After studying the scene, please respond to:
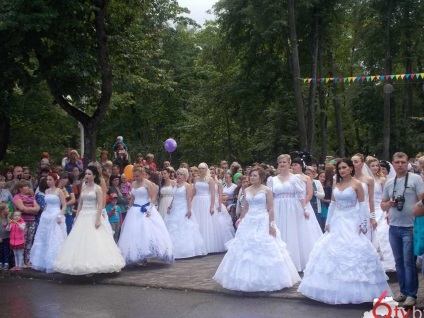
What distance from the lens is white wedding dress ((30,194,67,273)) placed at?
12.2m

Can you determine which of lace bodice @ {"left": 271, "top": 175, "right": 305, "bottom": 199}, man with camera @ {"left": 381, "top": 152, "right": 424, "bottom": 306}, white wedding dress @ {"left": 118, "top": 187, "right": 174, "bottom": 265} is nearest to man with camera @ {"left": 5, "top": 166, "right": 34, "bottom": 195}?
white wedding dress @ {"left": 118, "top": 187, "right": 174, "bottom": 265}

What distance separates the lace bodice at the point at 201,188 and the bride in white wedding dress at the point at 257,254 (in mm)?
4702

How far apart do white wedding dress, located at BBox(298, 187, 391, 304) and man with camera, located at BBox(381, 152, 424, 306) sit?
1.17ft

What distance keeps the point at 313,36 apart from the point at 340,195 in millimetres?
22493

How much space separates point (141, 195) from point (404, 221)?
598 cm

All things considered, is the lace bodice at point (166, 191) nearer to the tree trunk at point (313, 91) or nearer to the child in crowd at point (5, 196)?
the child in crowd at point (5, 196)

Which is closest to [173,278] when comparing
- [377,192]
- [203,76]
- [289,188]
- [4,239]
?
[289,188]

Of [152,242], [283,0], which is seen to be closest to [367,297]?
[152,242]

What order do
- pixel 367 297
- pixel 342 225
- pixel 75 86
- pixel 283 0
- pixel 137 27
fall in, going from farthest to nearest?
pixel 283 0
pixel 137 27
pixel 75 86
pixel 342 225
pixel 367 297

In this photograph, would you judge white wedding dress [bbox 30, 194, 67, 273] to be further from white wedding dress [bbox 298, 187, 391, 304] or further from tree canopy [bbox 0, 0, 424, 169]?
tree canopy [bbox 0, 0, 424, 169]

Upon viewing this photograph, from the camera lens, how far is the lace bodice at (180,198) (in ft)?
46.6

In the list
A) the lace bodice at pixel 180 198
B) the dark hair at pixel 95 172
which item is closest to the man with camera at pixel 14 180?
the dark hair at pixel 95 172

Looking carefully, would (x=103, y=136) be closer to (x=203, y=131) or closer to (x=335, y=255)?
(x=203, y=131)

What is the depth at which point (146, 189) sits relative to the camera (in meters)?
12.6
